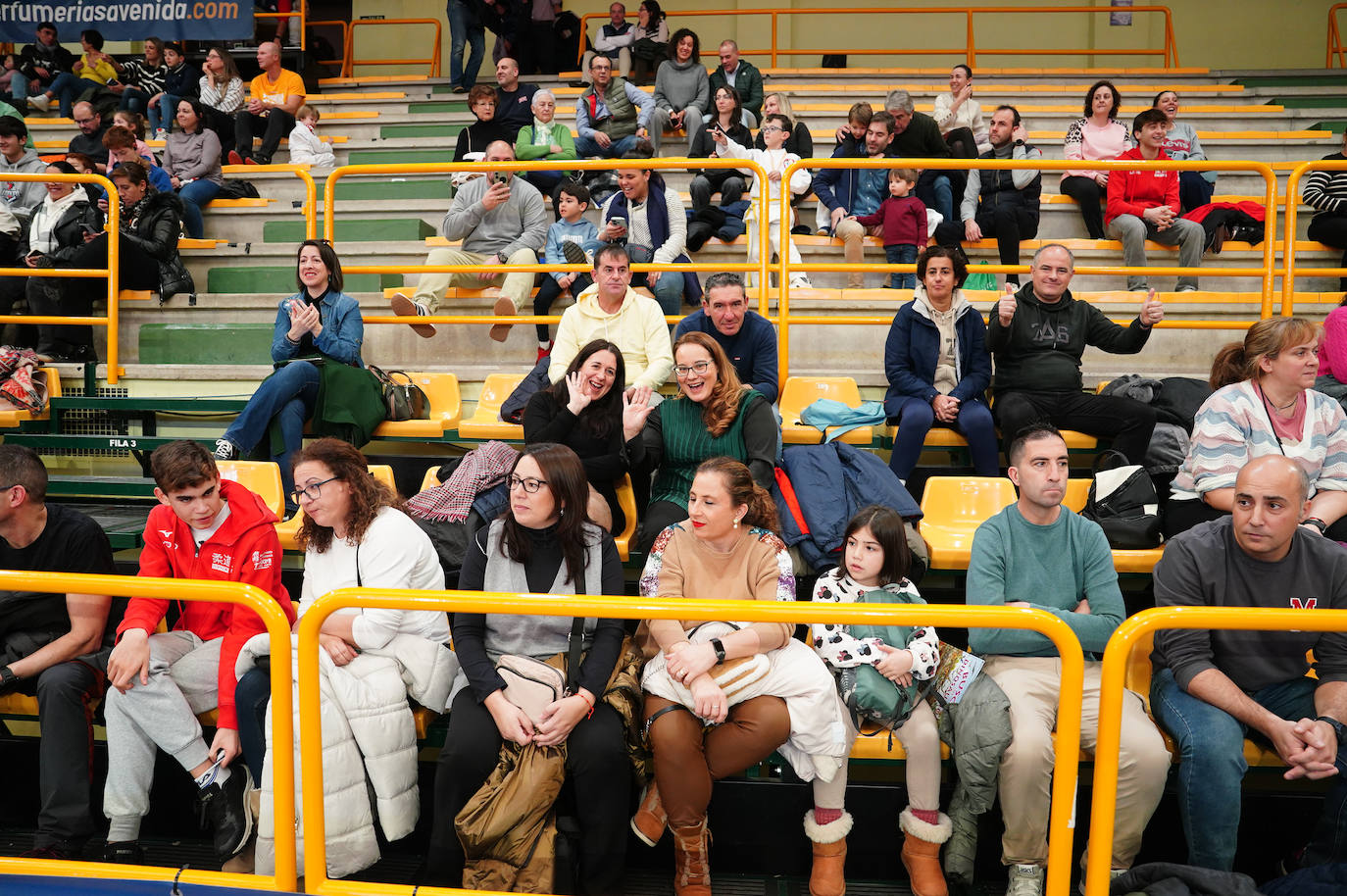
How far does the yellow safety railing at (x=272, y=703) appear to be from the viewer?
2.11m

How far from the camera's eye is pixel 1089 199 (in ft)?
21.7

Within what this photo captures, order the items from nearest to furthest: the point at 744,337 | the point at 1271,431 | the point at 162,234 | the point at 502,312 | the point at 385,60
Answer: the point at 1271,431 → the point at 744,337 → the point at 502,312 → the point at 162,234 → the point at 385,60

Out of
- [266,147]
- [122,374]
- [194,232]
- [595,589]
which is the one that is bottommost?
[595,589]

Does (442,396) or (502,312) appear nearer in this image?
(442,396)

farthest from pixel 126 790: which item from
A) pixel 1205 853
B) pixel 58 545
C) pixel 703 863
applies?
pixel 1205 853

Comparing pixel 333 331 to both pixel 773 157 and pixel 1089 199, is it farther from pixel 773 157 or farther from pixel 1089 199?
pixel 1089 199

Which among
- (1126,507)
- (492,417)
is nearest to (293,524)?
(492,417)

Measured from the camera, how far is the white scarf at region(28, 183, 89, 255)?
5703 millimetres

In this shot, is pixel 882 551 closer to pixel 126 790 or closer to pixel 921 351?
pixel 921 351

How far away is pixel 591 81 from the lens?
7871 millimetres

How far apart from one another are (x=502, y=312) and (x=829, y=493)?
241cm

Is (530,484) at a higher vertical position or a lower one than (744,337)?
lower

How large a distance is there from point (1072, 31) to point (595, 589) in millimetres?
10787

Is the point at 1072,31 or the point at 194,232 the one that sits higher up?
the point at 1072,31
